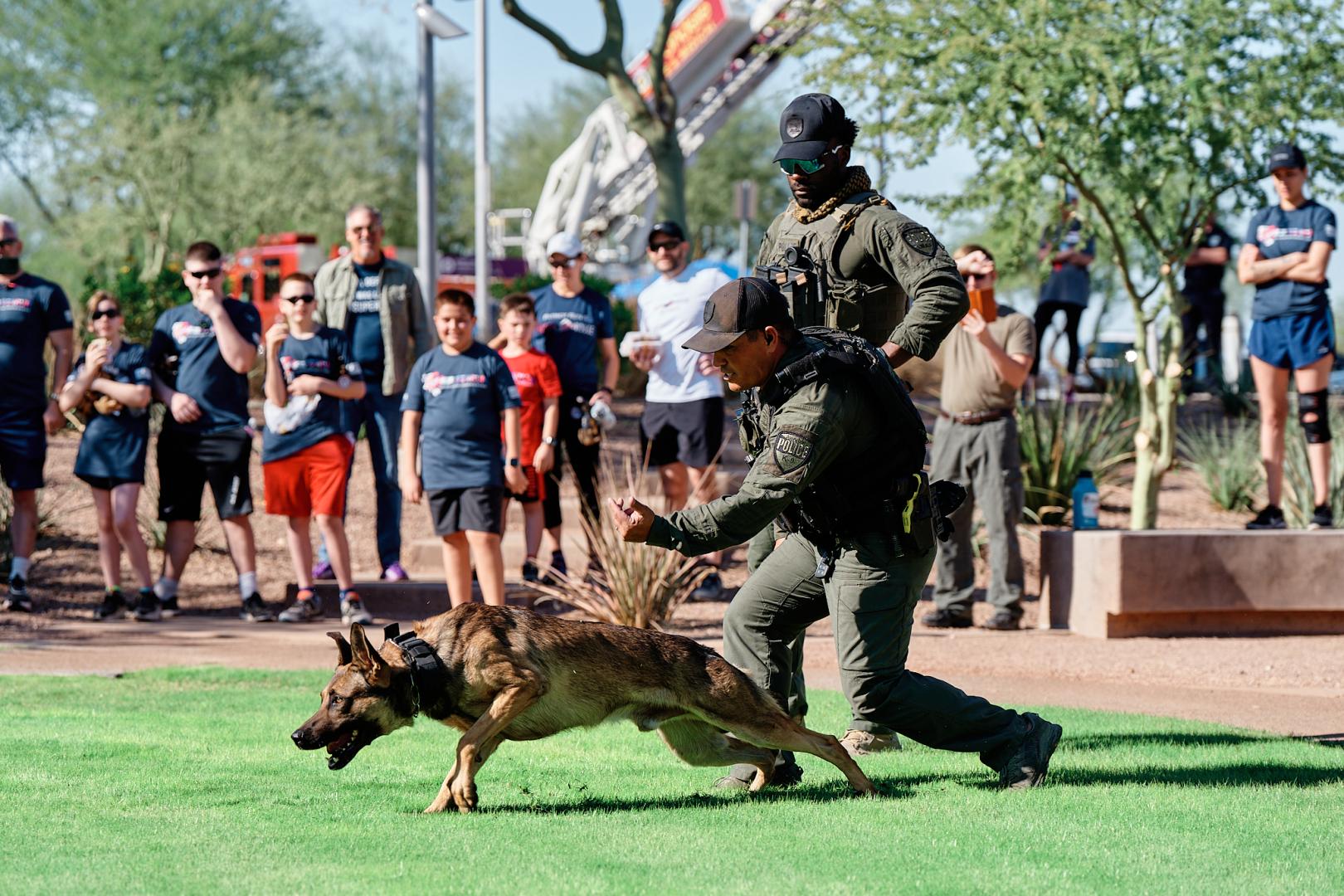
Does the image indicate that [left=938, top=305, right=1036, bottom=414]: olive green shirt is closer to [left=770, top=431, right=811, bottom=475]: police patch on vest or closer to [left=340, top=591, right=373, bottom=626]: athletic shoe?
[left=340, top=591, right=373, bottom=626]: athletic shoe

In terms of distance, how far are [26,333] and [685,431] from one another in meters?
4.41

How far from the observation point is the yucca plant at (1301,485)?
39.0 feet

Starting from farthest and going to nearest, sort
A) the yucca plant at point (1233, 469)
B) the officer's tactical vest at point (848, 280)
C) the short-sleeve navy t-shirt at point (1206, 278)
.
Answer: the short-sleeve navy t-shirt at point (1206, 278), the yucca plant at point (1233, 469), the officer's tactical vest at point (848, 280)

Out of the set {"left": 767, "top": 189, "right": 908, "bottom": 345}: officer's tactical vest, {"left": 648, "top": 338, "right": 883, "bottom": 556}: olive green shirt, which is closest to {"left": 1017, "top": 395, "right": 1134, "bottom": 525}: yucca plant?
{"left": 767, "top": 189, "right": 908, "bottom": 345}: officer's tactical vest

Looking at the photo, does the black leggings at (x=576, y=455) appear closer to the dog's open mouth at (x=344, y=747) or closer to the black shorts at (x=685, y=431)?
the black shorts at (x=685, y=431)

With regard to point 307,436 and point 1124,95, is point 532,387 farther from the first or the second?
point 1124,95

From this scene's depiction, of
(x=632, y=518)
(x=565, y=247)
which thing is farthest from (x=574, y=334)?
(x=632, y=518)

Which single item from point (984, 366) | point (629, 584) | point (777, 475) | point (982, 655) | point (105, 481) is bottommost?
point (982, 655)

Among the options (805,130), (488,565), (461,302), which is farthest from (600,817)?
(461,302)

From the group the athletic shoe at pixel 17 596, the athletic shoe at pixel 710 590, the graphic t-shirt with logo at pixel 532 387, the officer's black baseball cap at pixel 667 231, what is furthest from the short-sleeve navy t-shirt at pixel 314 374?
the athletic shoe at pixel 710 590

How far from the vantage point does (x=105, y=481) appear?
1062 centimetres

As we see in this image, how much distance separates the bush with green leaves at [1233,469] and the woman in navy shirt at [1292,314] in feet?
11.1

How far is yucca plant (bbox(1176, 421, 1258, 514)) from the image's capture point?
14.7 metres

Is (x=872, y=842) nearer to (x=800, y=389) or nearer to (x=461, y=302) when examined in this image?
(x=800, y=389)
